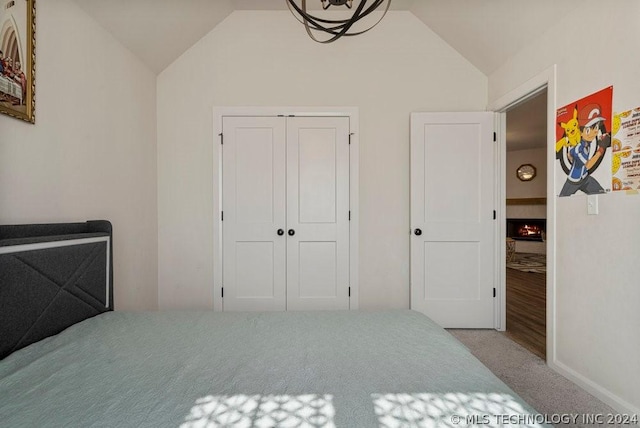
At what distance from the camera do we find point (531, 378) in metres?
2.05

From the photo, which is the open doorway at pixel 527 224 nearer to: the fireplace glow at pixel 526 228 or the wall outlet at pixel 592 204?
the fireplace glow at pixel 526 228

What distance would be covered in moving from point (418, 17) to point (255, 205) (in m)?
2.57

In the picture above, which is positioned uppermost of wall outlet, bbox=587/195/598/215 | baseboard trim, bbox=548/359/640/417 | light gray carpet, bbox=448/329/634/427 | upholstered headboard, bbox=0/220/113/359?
wall outlet, bbox=587/195/598/215

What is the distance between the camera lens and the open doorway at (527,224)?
307 centimetres

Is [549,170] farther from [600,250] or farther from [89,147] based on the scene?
[89,147]

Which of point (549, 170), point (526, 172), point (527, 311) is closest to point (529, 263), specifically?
point (526, 172)

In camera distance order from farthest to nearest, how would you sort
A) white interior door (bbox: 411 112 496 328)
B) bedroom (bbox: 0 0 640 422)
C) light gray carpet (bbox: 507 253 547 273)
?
light gray carpet (bbox: 507 253 547 273) → white interior door (bbox: 411 112 496 328) → bedroom (bbox: 0 0 640 422)

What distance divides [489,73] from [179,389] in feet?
11.8

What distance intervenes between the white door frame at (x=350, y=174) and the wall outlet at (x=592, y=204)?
1.76m

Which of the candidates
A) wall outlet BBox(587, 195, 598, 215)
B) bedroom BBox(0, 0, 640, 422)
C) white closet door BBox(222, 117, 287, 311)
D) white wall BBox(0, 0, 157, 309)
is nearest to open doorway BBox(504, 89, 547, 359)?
bedroom BBox(0, 0, 640, 422)

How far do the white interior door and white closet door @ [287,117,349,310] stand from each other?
2.36ft

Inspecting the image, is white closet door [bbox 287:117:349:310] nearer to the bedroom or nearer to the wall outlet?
the bedroom

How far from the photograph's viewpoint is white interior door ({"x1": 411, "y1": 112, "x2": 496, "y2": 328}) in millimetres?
2939

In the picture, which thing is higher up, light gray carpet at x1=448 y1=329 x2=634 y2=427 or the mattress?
the mattress
